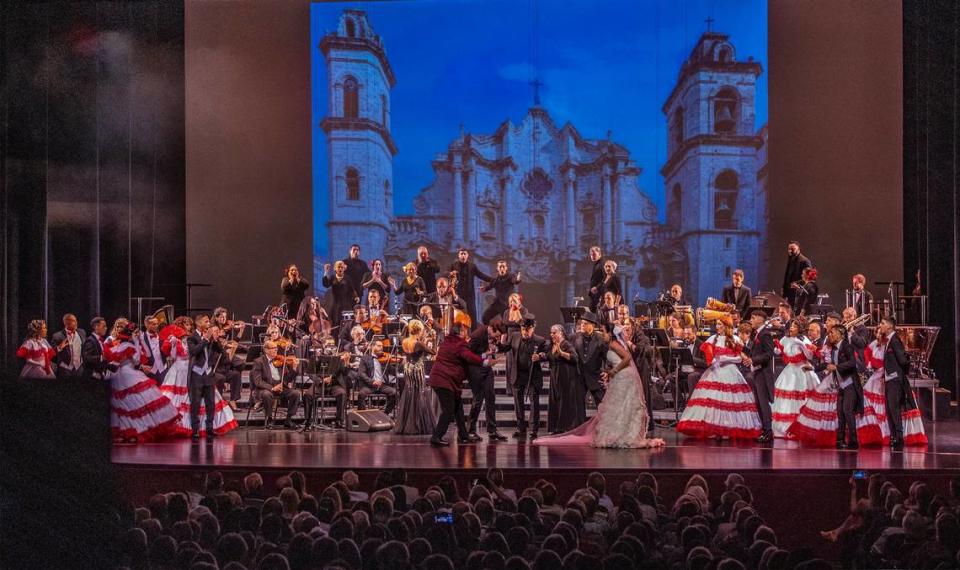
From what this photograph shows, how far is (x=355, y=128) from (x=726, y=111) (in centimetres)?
668

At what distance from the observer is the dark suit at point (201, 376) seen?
10.4 m

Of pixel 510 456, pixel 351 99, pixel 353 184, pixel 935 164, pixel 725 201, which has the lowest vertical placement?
pixel 510 456

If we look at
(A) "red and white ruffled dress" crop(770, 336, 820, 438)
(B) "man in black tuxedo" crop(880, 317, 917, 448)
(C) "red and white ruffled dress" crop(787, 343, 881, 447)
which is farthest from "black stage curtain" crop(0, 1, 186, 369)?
(B) "man in black tuxedo" crop(880, 317, 917, 448)

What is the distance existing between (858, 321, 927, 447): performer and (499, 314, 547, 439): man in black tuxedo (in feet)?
11.5

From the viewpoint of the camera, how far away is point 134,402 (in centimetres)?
1045

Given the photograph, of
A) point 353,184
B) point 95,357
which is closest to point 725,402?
point 95,357

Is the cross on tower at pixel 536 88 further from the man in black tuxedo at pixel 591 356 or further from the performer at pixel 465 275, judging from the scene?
the man in black tuxedo at pixel 591 356

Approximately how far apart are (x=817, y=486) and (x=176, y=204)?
477 inches

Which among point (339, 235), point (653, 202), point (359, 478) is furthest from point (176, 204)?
point (359, 478)

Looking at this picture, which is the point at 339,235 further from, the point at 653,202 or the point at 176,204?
the point at 653,202

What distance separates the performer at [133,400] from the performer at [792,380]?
680cm

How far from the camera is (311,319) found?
42.3 feet

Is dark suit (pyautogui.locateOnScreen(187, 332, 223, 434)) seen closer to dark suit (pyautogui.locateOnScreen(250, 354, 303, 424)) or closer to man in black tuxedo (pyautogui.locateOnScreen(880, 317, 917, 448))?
dark suit (pyautogui.locateOnScreen(250, 354, 303, 424))

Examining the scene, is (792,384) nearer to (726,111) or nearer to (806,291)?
(806,291)
